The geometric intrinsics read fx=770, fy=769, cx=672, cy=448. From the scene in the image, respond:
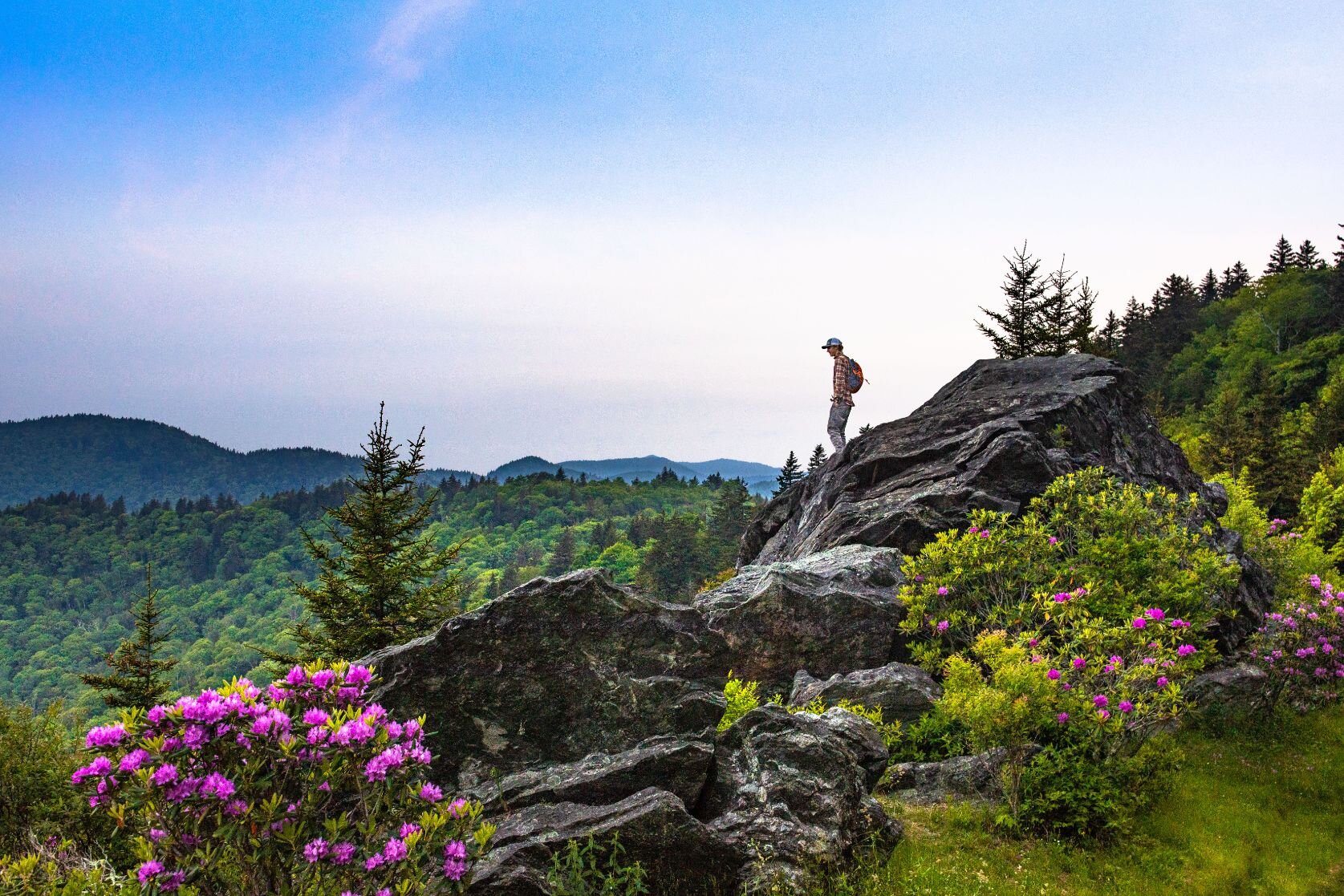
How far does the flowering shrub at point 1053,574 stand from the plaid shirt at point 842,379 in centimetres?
935

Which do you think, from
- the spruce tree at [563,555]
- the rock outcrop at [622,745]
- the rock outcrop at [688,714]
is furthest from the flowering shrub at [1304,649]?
the spruce tree at [563,555]

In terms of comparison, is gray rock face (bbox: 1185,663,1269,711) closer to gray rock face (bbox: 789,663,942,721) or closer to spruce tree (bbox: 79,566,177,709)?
gray rock face (bbox: 789,663,942,721)

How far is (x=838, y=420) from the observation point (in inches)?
904

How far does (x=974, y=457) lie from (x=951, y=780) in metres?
9.41

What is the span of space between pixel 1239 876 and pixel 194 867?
10.8 m

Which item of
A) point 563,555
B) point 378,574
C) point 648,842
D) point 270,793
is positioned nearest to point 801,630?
point 648,842

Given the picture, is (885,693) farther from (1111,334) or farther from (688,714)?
(1111,334)

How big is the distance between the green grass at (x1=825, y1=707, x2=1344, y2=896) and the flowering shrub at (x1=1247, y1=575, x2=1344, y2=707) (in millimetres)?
1539

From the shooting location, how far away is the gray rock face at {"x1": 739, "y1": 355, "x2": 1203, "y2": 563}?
16891mm

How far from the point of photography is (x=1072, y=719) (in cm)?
969

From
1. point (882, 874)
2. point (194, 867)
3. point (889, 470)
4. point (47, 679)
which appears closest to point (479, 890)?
point (194, 867)

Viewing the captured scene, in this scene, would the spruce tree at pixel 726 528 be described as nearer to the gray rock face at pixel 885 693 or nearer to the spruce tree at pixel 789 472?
the spruce tree at pixel 789 472

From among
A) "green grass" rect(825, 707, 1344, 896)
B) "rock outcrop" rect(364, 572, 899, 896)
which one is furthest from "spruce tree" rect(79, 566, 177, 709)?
"green grass" rect(825, 707, 1344, 896)

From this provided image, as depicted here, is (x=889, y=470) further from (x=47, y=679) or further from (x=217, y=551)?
(x=217, y=551)
